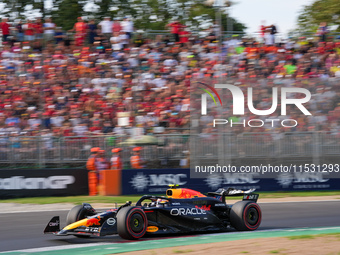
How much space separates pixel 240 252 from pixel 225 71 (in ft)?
38.1

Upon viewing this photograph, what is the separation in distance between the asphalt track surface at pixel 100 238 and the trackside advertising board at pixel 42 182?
3.19 m

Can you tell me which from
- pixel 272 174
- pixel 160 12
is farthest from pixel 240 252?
pixel 160 12

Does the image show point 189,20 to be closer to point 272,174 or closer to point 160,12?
point 160,12

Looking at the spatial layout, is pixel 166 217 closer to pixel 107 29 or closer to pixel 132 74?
pixel 132 74

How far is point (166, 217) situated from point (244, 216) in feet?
4.87

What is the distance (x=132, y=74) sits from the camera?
17.9 meters

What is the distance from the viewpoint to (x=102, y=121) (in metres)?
16.4

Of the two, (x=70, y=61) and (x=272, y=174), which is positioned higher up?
(x=70, y=61)

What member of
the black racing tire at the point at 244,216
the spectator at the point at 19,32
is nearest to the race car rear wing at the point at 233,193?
the black racing tire at the point at 244,216

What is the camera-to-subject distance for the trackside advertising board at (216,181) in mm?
16031

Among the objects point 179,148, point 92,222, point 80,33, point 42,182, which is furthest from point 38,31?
point 92,222

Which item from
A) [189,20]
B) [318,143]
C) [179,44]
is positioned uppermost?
[189,20]

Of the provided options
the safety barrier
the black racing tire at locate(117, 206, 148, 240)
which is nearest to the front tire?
the black racing tire at locate(117, 206, 148, 240)

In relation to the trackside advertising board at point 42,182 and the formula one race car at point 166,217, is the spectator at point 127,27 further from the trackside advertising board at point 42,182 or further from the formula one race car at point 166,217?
the formula one race car at point 166,217
